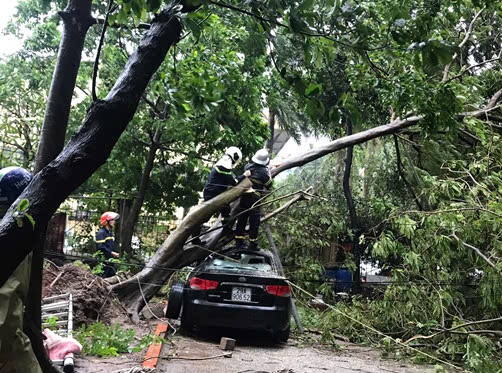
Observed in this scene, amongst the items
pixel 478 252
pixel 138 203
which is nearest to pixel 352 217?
pixel 478 252

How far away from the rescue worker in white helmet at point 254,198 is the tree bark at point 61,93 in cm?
616

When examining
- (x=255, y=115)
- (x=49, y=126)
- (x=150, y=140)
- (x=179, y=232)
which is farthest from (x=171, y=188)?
(x=49, y=126)

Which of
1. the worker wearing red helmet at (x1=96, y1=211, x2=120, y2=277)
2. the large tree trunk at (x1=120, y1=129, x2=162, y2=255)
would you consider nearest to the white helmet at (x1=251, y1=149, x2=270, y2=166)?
the worker wearing red helmet at (x1=96, y1=211, x2=120, y2=277)

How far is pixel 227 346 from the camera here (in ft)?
23.4

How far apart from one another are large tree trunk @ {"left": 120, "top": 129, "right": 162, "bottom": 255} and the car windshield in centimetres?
536

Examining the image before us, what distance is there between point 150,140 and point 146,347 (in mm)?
7398

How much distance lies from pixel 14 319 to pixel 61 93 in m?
1.33

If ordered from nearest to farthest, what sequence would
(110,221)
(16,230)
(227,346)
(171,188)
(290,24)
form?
(16,230) → (290,24) → (227,346) → (110,221) → (171,188)

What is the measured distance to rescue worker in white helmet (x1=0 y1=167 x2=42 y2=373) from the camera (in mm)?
2801

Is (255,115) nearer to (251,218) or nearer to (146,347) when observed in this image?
(251,218)

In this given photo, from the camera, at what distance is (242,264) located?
809 centimetres

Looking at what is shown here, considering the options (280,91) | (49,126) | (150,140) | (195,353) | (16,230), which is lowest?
(195,353)

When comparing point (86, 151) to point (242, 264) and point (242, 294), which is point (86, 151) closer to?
point (242, 294)

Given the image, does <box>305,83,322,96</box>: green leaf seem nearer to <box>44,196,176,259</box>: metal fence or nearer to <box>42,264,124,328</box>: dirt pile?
<box>42,264,124,328</box>: dirt pile
